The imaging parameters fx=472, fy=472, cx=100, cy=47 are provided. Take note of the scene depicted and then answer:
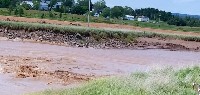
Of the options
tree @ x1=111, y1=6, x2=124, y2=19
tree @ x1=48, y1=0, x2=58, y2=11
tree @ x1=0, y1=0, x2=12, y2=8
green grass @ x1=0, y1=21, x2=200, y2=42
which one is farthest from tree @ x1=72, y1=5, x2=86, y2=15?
green grass @ x1=0, y1=21, x2=200, y2=42

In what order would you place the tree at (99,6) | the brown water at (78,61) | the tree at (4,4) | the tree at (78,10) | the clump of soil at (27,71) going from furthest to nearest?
the tree at (99,6)
the tree at (78,10)
the tree at (4,4)
the clump of soil at (27,71)
the brown water at (78,61)

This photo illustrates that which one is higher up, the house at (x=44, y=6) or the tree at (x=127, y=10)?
the house at (x=44, y=6)

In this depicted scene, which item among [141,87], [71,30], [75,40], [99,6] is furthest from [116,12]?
[141,87]

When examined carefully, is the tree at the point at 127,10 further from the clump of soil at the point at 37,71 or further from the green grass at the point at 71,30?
the clump of soil at the point at 37,71

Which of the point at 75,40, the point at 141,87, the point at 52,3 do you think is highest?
the point at 141,87

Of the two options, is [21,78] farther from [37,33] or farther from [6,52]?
[37,33]

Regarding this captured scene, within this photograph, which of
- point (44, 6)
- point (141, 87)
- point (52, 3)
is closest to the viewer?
point (141, 87)

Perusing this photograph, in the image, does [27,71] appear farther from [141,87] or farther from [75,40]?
[75,40]

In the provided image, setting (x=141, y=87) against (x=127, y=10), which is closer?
(x=141, y=87)

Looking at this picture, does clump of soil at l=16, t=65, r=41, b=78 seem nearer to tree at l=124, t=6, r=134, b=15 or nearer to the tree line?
the tree line

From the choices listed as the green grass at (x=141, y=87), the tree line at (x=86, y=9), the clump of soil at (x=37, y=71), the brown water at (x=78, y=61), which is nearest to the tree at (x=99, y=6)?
the tree line at (x=86, y=9)

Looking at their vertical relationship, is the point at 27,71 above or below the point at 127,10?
above

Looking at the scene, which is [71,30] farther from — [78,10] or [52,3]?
[52,3]

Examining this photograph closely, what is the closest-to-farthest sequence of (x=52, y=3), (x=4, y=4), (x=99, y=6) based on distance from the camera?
(x=4, y=4) → (x=52, y=3) → (x=99, y=6)
